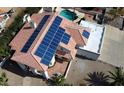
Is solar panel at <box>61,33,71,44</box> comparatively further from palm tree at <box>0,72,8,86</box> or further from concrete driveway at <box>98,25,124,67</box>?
palm tree at <box>0,72,8,86</box>

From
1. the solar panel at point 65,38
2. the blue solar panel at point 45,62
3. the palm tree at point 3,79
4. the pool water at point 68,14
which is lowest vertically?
the palm tree at point 3,79

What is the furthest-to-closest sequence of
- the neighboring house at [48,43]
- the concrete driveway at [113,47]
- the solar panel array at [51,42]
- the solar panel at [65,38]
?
1. the concrete driveway at [113,47]
2. the solar panel at [65,38]
3. the solar panel array at [51,42]
4. the neighboring house at [48,43]

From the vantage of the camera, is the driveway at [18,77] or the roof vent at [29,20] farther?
the roof vent at [29,20]

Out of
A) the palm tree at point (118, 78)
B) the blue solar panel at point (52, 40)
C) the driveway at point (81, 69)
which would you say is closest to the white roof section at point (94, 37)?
the driveway at point (81, 69)

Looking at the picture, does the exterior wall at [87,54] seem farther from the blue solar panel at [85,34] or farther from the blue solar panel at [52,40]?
the blue solar panel at [52,40]

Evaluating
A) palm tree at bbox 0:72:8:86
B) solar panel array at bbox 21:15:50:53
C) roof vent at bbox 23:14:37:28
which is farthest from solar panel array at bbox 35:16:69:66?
palm tree at bbox 0:72:8:86

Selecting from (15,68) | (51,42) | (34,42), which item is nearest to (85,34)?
(51,42)

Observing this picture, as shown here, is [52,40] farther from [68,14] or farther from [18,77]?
[68,14]

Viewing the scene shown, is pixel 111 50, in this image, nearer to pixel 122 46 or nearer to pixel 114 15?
pixel 122 46
